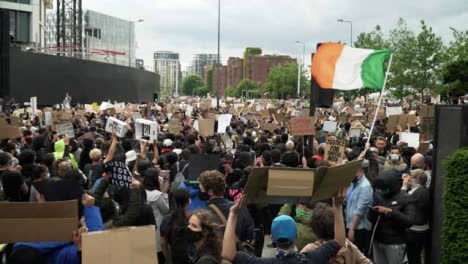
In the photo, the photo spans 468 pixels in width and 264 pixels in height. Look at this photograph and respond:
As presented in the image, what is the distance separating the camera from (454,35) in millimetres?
45562

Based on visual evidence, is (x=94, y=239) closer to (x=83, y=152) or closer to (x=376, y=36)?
(x=83, y=152)

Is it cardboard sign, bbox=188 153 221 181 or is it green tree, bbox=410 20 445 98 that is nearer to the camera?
cardboard sign, bbox=188 153 221 181

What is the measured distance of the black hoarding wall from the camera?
1334 inches

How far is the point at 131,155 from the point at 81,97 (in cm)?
3513

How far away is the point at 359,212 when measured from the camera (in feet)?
25.5

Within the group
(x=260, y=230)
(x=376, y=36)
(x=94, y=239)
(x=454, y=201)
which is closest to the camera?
(x=94, y=239)

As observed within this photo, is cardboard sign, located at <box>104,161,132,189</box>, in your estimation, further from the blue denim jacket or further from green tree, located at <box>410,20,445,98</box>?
green tree, located at <box>410,20,445,98</box>

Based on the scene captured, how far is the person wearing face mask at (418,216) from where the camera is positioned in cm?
757

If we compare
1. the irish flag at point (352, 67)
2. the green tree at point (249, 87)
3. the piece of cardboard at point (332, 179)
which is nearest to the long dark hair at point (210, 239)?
the piece of cardboard at point (332, 179)

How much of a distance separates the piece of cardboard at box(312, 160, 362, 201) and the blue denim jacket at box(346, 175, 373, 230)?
9.35ft

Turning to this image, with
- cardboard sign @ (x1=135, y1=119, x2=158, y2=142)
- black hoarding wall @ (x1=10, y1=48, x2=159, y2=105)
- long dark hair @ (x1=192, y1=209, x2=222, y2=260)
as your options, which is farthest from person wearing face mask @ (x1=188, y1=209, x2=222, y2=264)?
black hoarding wall @ (x1=10, y1=48, x2=159, y2=105)

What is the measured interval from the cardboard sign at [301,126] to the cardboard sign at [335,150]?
6.12ft

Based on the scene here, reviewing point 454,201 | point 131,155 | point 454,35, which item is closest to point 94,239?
point 454,201

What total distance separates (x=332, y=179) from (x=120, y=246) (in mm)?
1696
